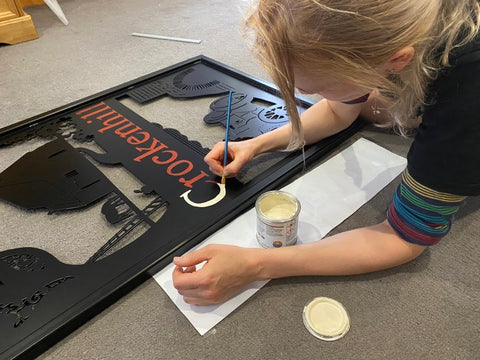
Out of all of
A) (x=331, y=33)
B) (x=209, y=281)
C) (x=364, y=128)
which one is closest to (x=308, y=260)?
(x=209, y=281)

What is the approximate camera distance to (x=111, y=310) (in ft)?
2.27

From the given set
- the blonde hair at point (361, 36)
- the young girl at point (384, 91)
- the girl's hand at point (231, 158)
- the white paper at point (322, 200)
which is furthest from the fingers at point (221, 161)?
the blonde hair at point (361, 36)

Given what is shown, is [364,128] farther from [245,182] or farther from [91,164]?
[91,164]

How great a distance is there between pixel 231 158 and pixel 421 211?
0.46 meters

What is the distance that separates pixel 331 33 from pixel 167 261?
1.72 feet

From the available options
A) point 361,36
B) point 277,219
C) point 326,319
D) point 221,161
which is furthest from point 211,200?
point 361,36

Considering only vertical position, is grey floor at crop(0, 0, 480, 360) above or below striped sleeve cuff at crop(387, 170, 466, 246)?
below

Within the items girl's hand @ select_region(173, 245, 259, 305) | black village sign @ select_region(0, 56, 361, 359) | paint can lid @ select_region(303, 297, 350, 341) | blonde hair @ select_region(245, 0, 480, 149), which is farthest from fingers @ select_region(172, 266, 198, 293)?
blonde hair @ select_region(245, 0, 480, 149)

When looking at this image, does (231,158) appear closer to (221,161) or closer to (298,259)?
(221,161)

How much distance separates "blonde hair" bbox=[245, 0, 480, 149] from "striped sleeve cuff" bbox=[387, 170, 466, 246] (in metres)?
0.14

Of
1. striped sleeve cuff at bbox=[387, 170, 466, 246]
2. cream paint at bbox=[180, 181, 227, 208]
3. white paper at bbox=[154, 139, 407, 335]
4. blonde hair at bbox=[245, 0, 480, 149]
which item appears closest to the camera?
blonde hair at bbox=[245, 0, 480, 149]

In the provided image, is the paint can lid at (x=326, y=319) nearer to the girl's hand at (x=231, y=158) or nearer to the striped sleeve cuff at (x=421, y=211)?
the striped sleeve cuff at (x=421, y=211)

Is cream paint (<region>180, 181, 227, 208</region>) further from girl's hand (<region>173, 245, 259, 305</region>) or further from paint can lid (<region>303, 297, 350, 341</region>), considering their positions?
paint can lid (<region>303, 297, 350, 341</region>)

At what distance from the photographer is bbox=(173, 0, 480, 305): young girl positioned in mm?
467
